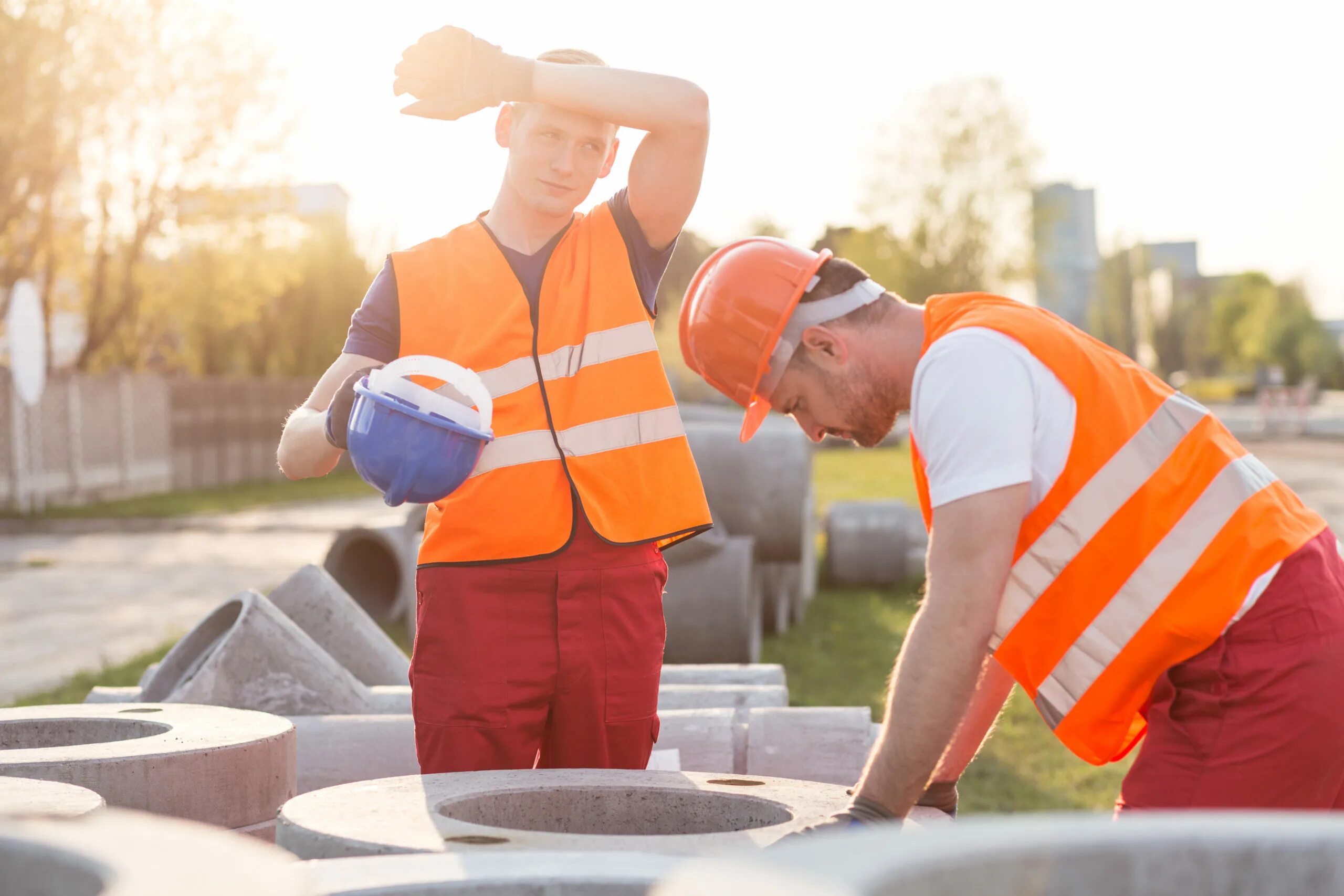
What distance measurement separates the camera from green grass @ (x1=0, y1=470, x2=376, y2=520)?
65.4 ft

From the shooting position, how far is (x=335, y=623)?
584 cm

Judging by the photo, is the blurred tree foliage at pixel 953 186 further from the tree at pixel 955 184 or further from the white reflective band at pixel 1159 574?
the white reflective band at pixel 1159 574

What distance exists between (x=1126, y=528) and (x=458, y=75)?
1763 mm

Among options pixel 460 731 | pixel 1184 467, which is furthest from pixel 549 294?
pixel 1184 467

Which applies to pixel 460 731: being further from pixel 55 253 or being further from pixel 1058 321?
pixel 55 253

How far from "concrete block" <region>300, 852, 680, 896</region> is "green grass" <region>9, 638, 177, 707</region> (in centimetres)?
575

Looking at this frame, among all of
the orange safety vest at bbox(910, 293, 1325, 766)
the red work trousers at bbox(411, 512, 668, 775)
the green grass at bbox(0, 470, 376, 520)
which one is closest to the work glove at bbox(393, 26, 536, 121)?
the red work trousers at bbox(411, 512, 668, 775)

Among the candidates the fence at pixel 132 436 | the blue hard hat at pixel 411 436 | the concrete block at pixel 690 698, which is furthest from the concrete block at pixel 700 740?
the fence at pixel 132 436

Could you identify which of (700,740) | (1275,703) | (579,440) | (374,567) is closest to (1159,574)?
(1275,703)

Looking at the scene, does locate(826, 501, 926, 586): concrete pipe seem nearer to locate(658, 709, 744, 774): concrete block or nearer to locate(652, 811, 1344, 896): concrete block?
locate(658, 709, 744, 774): concrete block

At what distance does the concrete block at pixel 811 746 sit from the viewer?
453 cm

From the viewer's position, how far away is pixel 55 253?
23.5 m

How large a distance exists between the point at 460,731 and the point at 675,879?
1.67 meters

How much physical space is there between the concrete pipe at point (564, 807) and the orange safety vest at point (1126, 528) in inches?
24.1
